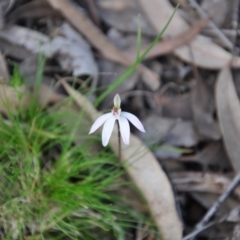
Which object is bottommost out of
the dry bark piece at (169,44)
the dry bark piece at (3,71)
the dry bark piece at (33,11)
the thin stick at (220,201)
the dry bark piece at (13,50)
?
the thin stick at (220,201)

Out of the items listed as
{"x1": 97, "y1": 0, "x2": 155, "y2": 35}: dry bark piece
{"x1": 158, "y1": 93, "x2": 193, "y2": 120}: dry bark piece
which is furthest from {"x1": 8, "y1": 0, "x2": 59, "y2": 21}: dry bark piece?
{"x1": 158, "y1": 93, "x2": 193, "y2": 120}: dry bark piece

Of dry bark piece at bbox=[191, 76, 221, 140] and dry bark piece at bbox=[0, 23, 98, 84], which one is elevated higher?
dry bark piece at bbox=[0, 23, 98, 84]

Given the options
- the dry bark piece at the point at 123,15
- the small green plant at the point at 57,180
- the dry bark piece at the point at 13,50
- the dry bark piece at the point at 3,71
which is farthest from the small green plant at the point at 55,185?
the dry bark piece at the point at 123,15

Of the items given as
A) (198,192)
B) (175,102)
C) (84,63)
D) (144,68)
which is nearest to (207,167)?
(198,192)

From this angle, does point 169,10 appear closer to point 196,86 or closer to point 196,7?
point 196,7

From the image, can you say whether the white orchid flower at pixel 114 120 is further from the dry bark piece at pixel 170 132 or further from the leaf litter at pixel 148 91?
the dry bark piece at pixel 170 132

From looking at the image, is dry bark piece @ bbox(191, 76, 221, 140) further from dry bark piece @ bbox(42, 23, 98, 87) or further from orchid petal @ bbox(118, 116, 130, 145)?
orchid petal @ bbox(118, 116, 130, 145)

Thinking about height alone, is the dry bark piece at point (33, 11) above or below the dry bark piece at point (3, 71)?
above

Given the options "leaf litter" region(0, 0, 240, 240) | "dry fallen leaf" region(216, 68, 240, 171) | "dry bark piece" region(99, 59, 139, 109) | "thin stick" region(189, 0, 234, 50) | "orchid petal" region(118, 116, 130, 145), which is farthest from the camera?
"thin stick" region(189, 0, 234, 50)
